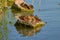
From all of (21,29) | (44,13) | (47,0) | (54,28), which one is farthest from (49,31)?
(47,0)

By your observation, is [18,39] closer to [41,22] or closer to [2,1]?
[41,22]

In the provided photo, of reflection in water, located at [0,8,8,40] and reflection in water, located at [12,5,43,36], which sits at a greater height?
reflection in water, located at [0,8,8,40]

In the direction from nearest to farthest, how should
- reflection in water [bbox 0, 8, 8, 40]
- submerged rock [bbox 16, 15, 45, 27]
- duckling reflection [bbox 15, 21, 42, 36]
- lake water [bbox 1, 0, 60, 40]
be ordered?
reflection in water [bbox 0, 8, 8, 40] → lake water [bbox 1, 0, 60, 40] → duckling reflection [bbox 15, 21, 42, 36] → submerged rock [bbox 16, 15, 45, 27]

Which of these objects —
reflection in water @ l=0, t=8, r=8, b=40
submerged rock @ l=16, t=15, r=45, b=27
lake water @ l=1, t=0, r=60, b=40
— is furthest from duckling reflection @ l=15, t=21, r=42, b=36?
reflection in water @ l=0, t=8, r=8, b=40

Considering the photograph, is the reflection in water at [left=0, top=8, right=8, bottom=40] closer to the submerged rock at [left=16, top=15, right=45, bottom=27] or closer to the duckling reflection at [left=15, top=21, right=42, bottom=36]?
the duckling reflection at [left=15, top=21, right=42, bottom=36]

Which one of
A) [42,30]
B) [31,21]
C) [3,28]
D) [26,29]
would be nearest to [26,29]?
[26,29]

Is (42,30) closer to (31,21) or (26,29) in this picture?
(31,21)

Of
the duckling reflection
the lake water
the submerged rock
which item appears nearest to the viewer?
the lake water

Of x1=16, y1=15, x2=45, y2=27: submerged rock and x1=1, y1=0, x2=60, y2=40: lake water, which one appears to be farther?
x1=16, y1=15, x2=45, y2=27: submerged rock

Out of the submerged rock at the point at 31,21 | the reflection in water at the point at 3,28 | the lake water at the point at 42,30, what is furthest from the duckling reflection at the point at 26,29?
the reflection in water at the point at 3,28
